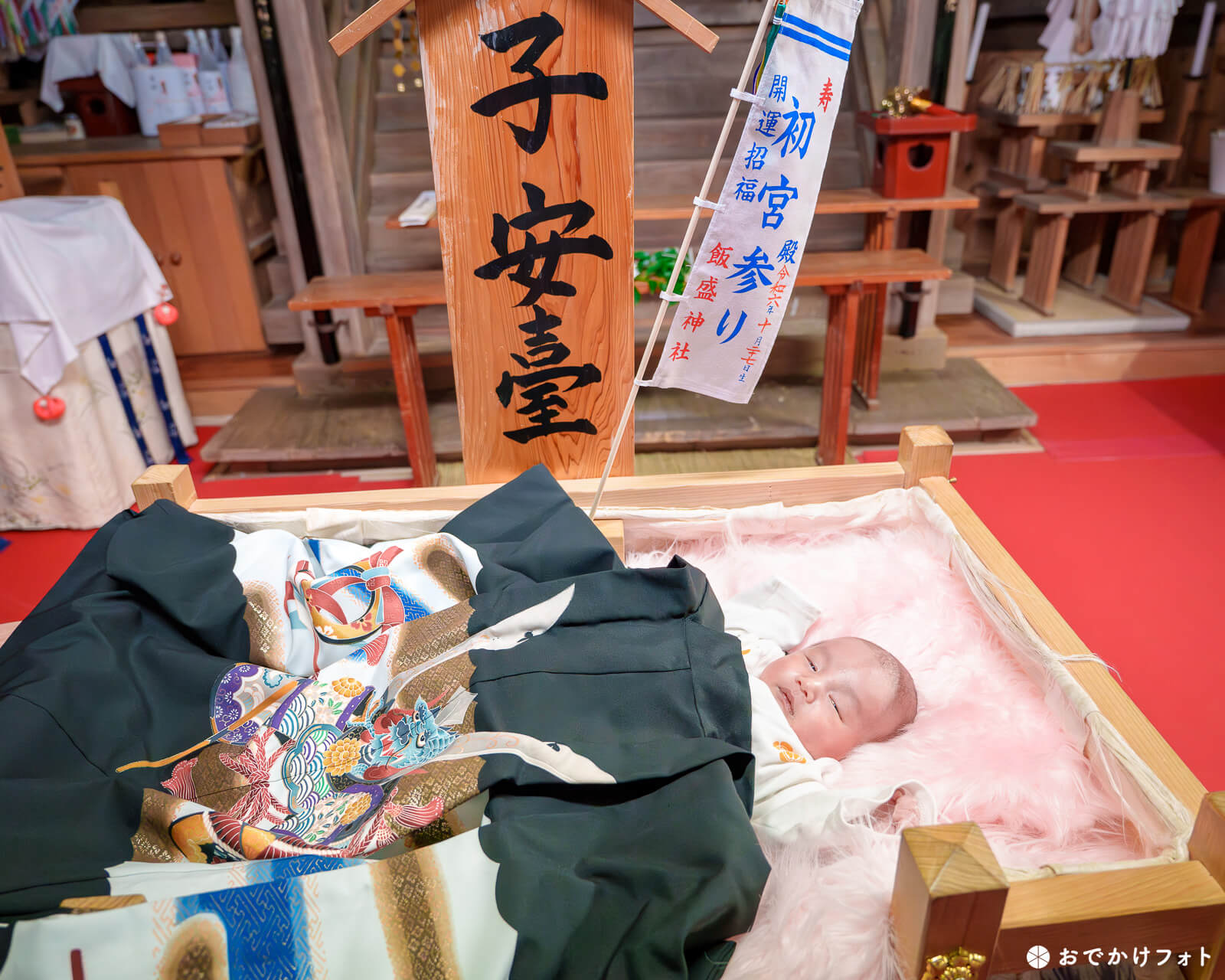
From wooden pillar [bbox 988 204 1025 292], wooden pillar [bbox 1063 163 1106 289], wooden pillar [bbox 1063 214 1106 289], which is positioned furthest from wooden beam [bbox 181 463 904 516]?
wooden pillar [bbox 1063 214 1106 289]

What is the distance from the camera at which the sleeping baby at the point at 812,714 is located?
978 millimetres

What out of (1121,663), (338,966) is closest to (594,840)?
(338,966)

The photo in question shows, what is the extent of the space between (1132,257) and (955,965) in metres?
3.54

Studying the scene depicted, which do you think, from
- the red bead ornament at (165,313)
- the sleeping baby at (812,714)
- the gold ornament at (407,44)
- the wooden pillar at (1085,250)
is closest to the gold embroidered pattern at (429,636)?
the sleeping baby at (812,714)

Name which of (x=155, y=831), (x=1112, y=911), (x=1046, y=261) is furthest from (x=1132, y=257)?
(x=155, y=831)

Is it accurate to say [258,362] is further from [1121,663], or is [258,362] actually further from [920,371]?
[1121,663]

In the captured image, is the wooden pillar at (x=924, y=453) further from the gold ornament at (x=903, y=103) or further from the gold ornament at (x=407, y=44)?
the gold ornament at (x=407, y=44)

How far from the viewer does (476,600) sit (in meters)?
1.16

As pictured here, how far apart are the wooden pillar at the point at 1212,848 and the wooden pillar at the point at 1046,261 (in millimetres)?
3074

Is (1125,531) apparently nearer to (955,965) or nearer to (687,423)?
(687,423)

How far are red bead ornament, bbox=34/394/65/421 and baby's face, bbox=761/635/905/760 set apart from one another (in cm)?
203

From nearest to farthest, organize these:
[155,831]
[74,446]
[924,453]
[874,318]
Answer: [155,831]
[924,453]
[74,446]
[874,318]

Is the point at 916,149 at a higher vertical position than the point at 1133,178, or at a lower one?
higher

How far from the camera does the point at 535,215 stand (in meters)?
1.30
